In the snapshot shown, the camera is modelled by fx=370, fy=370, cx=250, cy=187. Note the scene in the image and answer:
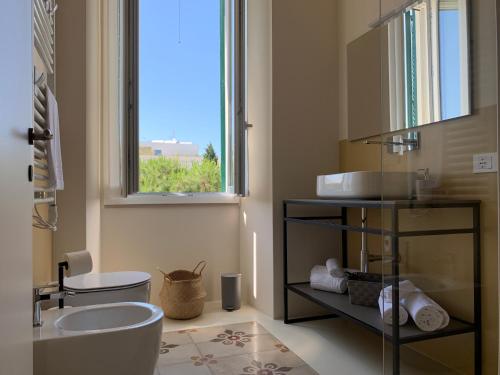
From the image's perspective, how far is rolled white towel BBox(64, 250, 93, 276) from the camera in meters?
1.41

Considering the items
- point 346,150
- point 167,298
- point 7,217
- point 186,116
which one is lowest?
point 167,298

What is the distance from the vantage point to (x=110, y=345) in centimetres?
119

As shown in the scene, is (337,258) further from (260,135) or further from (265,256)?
(260,135)

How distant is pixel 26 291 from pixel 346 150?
203cm

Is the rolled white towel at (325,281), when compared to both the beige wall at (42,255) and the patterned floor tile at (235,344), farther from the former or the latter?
the beige wall at (42,255)

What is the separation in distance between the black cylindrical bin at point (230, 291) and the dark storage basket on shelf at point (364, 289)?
3.12 ft

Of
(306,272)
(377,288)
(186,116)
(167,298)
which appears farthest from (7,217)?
(186,116)

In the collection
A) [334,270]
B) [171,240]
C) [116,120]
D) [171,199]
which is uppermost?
[116,120]

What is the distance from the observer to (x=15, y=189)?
2.83ft

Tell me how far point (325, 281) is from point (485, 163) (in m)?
1.07

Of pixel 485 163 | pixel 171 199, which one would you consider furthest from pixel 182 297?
pixel 485 163

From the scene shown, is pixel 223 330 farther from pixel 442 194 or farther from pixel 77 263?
pixel 442 194

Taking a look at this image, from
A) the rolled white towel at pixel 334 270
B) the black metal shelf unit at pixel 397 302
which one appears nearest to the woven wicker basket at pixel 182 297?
the rolled white towel at pixel 334 270

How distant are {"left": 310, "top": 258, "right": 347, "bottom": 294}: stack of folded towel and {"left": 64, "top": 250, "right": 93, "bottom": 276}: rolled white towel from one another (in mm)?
1330
